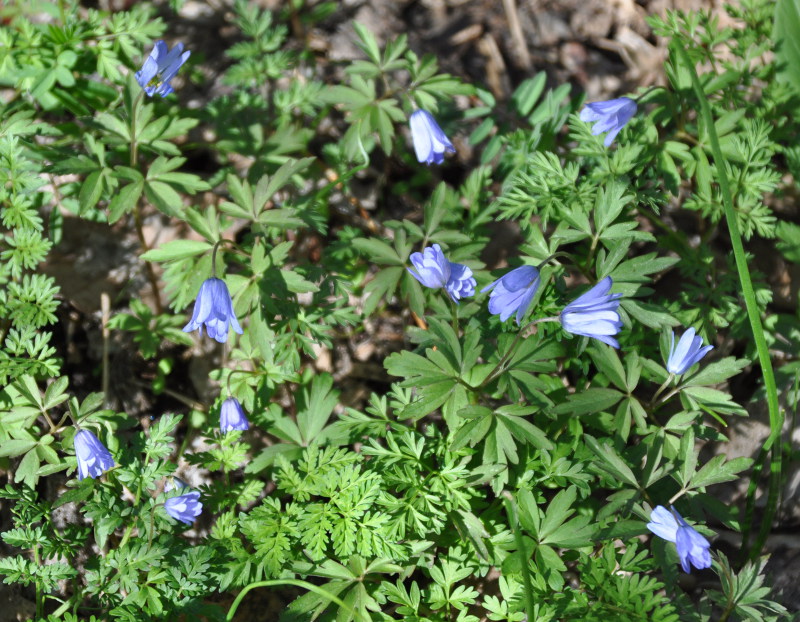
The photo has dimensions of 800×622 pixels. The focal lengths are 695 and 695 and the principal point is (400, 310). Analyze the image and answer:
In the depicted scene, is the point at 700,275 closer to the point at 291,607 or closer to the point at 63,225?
the point at 291,607

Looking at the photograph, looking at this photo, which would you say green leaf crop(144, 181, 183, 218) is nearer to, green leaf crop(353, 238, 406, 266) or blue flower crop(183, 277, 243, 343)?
blue flower crop(183, 277, 243, 343)

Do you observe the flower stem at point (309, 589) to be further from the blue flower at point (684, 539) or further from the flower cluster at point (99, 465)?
the blue flower at point (684, 539)

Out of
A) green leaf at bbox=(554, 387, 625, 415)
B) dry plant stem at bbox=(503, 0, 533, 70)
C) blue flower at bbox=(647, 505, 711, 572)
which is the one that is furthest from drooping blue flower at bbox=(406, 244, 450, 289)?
dry plant stem at bbox=(503, 0, 533, 70)

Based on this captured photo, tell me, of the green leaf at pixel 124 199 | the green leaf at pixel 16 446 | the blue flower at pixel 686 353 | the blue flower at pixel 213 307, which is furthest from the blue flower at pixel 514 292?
the green leaf at pixel 16 446

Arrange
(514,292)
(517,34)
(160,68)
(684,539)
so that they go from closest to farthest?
(684,539) → (514,292) → (160,68) → (517,34)

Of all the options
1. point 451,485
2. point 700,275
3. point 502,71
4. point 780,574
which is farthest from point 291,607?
point 502,71

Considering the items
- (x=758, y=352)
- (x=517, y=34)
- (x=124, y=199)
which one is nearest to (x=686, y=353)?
(x=758, y=352)

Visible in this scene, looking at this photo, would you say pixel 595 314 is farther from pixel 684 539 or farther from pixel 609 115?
pixel 609 115
